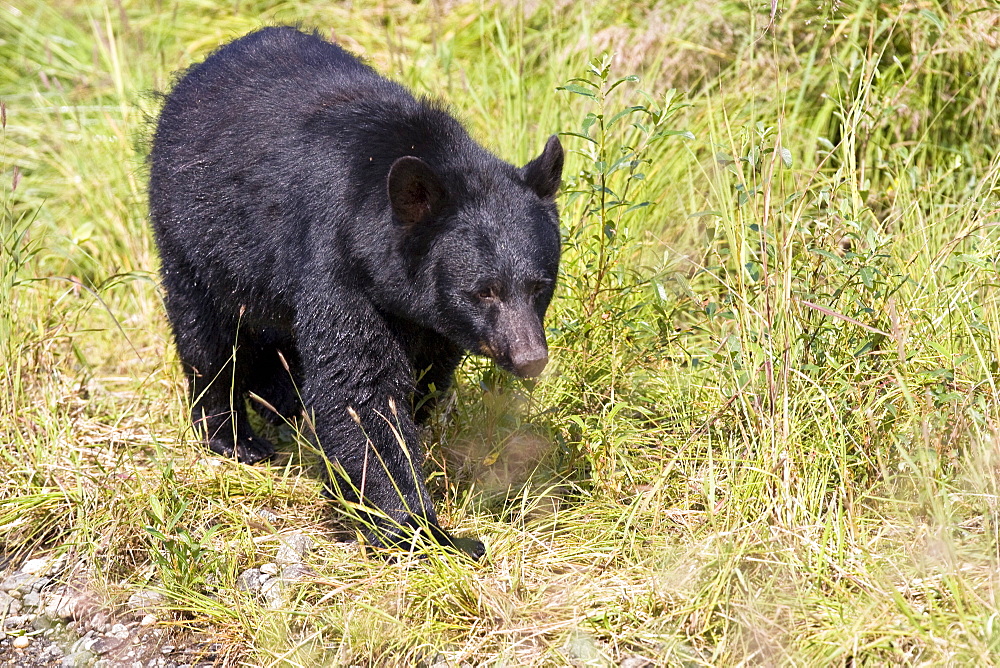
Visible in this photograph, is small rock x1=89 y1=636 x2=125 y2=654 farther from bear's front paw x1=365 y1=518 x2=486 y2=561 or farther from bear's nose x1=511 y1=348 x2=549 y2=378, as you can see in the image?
bear's nose x1=511 y1=348 x2=549 y2=378

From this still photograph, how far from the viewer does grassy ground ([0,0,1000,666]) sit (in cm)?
366

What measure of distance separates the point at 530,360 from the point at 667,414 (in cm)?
89

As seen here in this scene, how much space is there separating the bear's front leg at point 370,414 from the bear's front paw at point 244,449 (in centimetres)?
96

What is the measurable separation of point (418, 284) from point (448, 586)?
1.12 meters

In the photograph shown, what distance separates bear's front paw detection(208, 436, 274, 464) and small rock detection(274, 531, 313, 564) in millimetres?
755

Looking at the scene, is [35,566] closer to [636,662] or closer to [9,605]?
[9,605]

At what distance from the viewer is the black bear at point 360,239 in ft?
13.3

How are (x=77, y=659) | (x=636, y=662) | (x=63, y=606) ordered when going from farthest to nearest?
(x=63, y=606)
(x=77, y=659)
(x=636, y=662)

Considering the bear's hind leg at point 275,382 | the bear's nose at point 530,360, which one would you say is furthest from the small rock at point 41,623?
the bear's nose at point 530,360

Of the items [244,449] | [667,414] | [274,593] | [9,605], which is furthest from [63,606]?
[667,414]

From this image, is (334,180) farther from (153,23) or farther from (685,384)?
(153,23)

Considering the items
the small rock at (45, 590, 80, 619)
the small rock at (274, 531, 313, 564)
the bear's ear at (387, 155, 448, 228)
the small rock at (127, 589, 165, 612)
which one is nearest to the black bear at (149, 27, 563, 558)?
the bear's ear at (387, 155, 448, 228)

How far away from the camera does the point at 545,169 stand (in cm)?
426

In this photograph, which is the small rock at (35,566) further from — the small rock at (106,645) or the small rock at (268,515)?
the small rock at (268,515)
